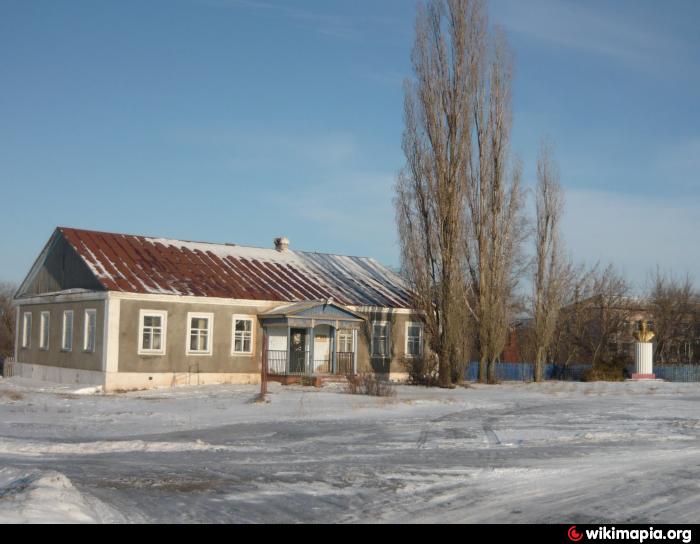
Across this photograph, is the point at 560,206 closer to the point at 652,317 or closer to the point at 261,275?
the point at 261,275

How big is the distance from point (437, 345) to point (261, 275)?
25.2 feet

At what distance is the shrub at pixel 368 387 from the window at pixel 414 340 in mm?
8918

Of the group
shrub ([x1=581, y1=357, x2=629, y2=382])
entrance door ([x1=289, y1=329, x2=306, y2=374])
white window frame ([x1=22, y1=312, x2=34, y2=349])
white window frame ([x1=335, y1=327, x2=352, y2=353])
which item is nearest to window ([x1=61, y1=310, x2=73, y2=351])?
white window frame ([x1=22, y1=312, x2=34, y2=349])

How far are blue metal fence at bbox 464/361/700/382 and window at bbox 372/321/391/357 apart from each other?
26.5 feet

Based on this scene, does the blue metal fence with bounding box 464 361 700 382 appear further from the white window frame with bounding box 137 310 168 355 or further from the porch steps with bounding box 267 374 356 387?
the white window frame with bounding box 137 310 168 355

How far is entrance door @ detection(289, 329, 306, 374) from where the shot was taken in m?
30.4

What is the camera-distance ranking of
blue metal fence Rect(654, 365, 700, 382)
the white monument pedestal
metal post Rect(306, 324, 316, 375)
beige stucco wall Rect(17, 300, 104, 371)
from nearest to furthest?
beige stucco wall Rect(17, 300, 104, 371), metal post Rect(306, 324, 316, 375), the white monument pedestal, blue metal fence Rect(654, 365, 700, 382)

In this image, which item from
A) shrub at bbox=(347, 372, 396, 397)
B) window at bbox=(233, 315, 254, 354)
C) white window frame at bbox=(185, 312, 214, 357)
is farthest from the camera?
window at bbox=(233, 315, 254, 354)

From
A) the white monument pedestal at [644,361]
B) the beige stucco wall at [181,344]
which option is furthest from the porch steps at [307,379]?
the white monument pedestal at [644,361]

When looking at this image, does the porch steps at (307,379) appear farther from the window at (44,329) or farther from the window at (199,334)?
the window at (44,329)

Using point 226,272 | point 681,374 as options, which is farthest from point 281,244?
point 681,374

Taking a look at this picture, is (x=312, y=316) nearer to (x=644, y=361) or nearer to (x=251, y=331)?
(x=251, y=331)
